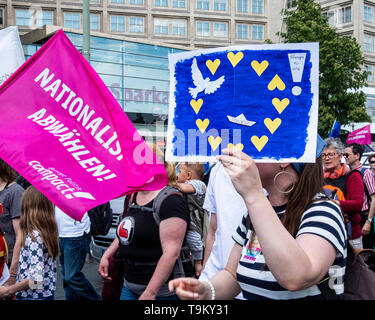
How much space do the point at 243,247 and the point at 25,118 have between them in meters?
1.46

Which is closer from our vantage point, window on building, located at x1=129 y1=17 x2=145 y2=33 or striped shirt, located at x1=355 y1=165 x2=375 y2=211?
striped shirt, located at x1=355 y1=165 x2=375 y2=211

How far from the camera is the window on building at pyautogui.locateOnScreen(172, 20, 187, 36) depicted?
4415 centimetres

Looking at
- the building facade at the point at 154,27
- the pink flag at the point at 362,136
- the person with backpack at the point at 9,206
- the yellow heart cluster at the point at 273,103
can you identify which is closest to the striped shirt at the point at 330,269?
the yellow heart cluster at the point at 273,103

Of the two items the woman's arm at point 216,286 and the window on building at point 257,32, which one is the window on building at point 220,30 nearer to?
the window on building at point 257,32

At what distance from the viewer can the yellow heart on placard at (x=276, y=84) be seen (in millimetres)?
1815

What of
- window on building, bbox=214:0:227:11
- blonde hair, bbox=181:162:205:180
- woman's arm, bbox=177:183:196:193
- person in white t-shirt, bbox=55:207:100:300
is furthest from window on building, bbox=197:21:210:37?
woman's arm, bbox=177:183:196:193

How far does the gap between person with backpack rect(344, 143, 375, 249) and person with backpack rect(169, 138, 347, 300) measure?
4.92 metres

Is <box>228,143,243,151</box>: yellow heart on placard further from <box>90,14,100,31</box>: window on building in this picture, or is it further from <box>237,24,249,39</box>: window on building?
<box>237,24,249,39</box>: window on building

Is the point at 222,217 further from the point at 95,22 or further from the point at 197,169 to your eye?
the point at 95,22

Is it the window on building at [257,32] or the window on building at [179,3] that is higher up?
the window on building at [179,3]

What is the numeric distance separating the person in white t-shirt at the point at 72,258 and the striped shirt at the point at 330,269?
11.7ft

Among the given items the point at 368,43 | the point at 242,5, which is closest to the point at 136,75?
the point at 242,5

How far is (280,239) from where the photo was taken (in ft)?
4.91

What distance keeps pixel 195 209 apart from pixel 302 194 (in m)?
2.37
